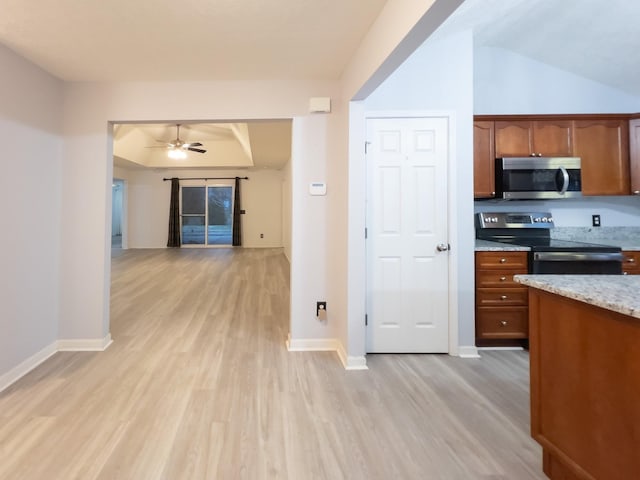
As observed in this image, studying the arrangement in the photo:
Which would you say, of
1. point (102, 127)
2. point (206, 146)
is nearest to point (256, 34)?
point (102, 127)

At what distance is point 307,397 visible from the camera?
207cm

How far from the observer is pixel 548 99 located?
3387 mm

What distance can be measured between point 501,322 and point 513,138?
1.72m

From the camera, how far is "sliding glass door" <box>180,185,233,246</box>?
9648mm

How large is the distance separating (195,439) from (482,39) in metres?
4.03

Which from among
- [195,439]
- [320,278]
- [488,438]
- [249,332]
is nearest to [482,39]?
[320,278]

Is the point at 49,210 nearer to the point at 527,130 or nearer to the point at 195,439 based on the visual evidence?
the point at 195,439

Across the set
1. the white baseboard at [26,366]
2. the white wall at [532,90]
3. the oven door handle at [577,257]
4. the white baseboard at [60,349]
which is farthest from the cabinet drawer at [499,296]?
the white baseboard at [26,366]

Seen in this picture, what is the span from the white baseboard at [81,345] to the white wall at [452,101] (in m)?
2.99

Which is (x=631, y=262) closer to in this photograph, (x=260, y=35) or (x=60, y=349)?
(x=260, y=35)

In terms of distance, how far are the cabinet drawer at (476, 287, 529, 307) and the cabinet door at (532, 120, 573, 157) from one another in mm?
1367

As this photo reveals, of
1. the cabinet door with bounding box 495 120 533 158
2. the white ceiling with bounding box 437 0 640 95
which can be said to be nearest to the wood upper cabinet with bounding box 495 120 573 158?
the cabinet door with bounding box 495 120 533 158

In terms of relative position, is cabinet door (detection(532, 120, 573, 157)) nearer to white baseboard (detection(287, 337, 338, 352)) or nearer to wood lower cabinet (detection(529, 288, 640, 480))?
wood lower cabinet (detection(529, 288, 640, 480))

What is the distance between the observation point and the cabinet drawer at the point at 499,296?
2783 mm
